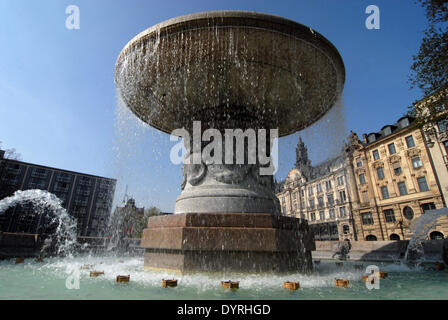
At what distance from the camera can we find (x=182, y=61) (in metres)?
6.59

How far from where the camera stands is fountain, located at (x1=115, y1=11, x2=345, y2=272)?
17.0 feet

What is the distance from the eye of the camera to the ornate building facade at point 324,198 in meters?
42.7

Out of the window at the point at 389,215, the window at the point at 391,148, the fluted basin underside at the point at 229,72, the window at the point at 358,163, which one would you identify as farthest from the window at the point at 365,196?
the fluted basin underside at the point at 229,72

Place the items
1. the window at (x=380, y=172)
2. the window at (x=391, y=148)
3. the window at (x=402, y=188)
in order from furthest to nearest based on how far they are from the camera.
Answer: the window at (x=380, y=172)
the window at (x=391, y=148)
the window at (x=402, y=188)

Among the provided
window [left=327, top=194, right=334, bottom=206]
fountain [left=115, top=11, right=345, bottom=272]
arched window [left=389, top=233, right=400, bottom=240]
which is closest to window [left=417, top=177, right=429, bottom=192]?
arched window [left=389, top=233, right=400, bottom=240]

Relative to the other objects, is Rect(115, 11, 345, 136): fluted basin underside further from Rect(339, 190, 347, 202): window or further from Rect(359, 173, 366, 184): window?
Rect(339, 190, 347, 202): window

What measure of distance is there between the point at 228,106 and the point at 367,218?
1558 inches

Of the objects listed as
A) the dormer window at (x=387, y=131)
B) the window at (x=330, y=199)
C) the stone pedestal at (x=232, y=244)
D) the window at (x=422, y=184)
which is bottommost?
the stone pedestal at (x=232, y=244)

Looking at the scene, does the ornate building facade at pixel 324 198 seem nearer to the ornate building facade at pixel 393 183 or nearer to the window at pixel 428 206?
the ornate building facade at pixel 393 183

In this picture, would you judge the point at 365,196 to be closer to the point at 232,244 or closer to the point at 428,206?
the point at 428,206

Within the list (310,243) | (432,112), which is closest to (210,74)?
(310,243)

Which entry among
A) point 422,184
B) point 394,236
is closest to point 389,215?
point 394,236

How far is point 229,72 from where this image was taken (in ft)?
22.6

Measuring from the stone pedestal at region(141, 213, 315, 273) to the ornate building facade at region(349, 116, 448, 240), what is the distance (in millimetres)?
32782
